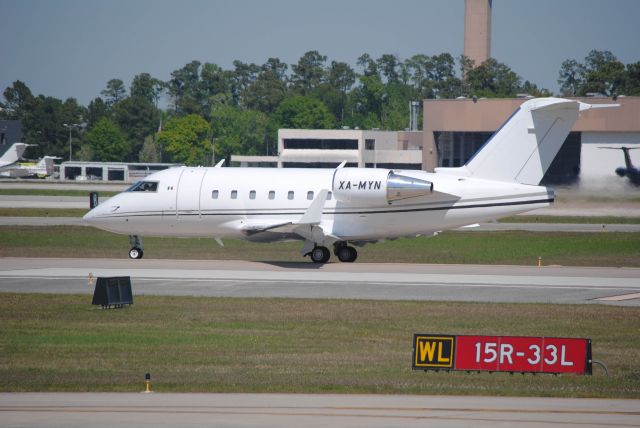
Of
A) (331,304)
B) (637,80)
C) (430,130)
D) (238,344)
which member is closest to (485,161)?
(331,304)

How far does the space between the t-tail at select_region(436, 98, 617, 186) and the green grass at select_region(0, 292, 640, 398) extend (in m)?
9.45

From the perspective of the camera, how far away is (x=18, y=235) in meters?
50.0

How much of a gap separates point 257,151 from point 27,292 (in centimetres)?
12806

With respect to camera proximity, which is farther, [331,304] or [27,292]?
[27,292]

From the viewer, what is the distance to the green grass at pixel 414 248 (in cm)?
4116

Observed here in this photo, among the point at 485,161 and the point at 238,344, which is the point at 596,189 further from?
the point at 238,344

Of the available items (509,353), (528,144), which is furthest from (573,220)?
(509,353)

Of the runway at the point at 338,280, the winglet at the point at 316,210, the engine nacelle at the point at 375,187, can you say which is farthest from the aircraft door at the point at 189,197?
the engine nacelle at the point at 375,187

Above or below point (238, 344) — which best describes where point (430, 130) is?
above

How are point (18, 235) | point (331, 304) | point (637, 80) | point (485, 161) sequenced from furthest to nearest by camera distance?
point (637, 80), point (18, 235), point (485, 161), point (331, 304)

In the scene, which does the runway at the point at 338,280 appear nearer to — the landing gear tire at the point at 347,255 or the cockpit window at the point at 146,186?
the landing gear tire at the point at 347,255

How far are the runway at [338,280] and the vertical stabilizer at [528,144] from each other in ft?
12.0

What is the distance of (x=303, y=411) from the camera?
14766 millimetres

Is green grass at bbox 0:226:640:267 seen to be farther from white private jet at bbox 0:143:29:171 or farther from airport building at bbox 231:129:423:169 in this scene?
white private jet at bbox 0:143:29:171
